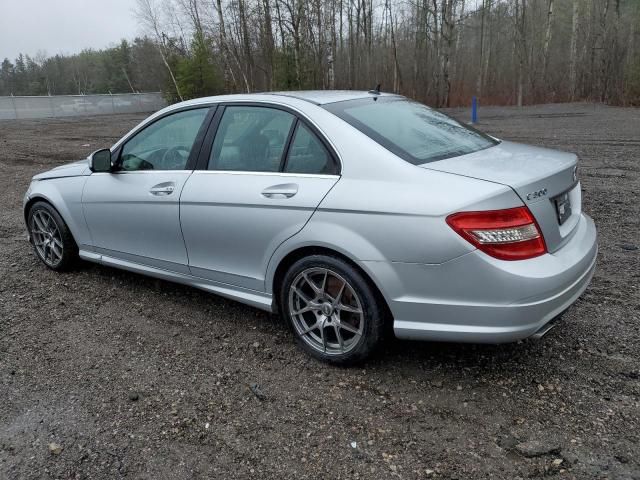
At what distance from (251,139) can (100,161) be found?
1468 millimetres

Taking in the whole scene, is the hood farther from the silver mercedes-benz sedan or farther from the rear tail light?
the rear tail light

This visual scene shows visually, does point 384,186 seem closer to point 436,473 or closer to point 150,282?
point 436,473

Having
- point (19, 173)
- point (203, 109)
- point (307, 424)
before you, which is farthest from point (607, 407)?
point (19, 173)

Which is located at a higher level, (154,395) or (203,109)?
(203,109)

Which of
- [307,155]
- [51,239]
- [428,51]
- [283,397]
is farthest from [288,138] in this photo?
[428,51]

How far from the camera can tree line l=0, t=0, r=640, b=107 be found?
27.3 m

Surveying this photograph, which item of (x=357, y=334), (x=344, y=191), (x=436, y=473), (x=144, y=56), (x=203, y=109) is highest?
(x=144, y=56)

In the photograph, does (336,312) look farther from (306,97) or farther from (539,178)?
(306,97)

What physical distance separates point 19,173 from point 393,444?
11.4m

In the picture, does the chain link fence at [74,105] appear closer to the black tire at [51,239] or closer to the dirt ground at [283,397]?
the black tire at [51,239]

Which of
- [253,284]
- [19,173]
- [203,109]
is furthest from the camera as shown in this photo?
[19,173]

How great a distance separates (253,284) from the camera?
11.5 feet

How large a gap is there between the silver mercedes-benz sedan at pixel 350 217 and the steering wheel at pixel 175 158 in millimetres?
13

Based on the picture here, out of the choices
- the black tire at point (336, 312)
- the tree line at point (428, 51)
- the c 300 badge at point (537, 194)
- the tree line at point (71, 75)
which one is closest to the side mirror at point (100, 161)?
the black tire at point (336, 312)
